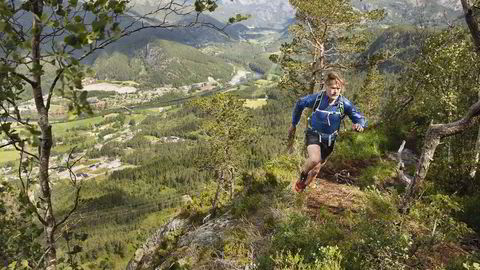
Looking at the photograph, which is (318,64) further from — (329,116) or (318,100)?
(329,116)

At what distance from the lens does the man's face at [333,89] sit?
7676 mm

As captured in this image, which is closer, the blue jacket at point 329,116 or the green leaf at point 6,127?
the green leaf at point 6,127

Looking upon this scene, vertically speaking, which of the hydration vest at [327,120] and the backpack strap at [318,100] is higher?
the backpack strap at [318,100]

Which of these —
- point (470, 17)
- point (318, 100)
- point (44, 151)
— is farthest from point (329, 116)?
point (44, 151)

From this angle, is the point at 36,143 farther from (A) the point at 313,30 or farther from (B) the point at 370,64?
(A) the point at 313,30

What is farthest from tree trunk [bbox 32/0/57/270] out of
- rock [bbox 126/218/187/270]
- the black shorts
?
rock [bbox 126/218/187/270]

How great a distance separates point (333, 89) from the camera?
25.2 feet

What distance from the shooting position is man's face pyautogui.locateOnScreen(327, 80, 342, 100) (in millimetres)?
7676

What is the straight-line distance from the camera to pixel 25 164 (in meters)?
4.37

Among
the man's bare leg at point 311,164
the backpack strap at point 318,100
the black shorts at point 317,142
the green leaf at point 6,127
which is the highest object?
the green leaf at point 6,127

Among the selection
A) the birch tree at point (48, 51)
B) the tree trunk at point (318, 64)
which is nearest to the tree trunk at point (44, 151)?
the birch tree at point (48, 51)

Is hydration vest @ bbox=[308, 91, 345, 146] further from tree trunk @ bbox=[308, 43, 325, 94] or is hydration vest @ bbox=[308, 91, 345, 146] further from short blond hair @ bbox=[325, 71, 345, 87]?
tree trunk @ bbox=[308, 43, 325, 94]

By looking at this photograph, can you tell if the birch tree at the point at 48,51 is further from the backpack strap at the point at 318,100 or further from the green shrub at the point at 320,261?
the backpack strap at the point at 318,100

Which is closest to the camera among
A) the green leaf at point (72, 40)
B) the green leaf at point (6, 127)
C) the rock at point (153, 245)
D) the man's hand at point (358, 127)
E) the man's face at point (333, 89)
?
the green leaf at point (72, 40)
